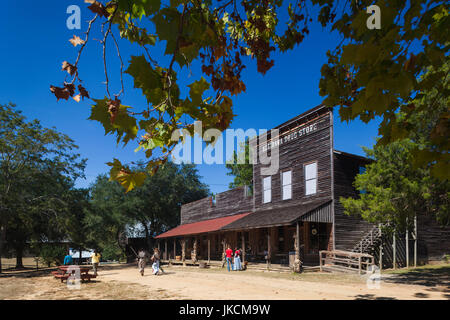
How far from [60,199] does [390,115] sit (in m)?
30.6

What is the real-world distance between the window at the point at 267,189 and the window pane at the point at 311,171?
142 inches

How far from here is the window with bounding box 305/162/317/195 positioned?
21188 mm

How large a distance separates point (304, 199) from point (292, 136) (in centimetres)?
438

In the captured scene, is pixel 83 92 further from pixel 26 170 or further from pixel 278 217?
pixel 26 170

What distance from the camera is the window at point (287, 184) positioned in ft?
75.3

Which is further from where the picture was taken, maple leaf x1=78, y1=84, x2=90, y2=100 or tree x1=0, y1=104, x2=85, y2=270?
tree x1=0, y1=104, x2=85, y2=270

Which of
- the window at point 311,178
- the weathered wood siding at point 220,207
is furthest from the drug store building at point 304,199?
the weathered wood siding at point 220,207

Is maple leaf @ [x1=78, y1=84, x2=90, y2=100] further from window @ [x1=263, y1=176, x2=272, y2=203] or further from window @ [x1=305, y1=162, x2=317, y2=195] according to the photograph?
window @ [x1=263, y1=176, x2=272, y2=203]

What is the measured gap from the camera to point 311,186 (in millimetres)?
21469

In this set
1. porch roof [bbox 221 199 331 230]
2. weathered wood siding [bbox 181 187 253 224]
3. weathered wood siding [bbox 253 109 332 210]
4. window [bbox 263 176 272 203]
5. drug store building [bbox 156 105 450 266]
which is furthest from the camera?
weathered wood siding [bbox 181 187 253 224]

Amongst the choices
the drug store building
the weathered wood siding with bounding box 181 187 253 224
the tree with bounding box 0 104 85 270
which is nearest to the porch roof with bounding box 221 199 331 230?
the drug store building

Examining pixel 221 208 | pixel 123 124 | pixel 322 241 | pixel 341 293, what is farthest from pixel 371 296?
pixel 221 208

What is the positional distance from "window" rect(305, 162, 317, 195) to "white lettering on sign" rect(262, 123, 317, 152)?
2149 millimetres

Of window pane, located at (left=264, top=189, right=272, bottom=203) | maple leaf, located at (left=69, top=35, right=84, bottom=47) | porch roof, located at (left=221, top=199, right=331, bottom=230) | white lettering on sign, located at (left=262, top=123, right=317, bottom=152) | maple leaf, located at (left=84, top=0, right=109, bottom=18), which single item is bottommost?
porch roof, located at (left=221, top=199, right=331, bottom=230)
